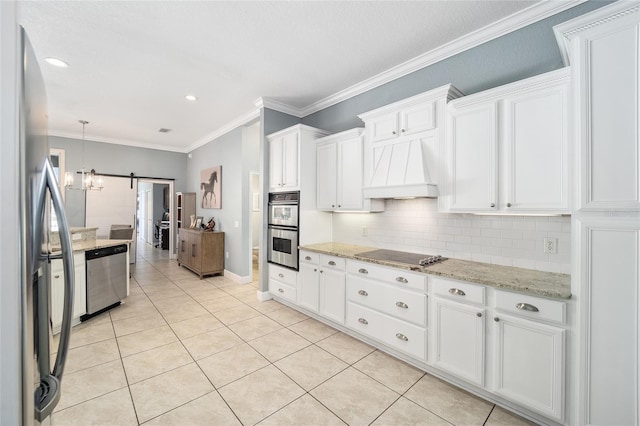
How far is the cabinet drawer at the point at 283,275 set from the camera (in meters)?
3.75

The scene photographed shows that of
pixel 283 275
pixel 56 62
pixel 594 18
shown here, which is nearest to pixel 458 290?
pixel 594 18

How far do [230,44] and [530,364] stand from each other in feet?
11.6

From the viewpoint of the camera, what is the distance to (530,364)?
70.9 inches

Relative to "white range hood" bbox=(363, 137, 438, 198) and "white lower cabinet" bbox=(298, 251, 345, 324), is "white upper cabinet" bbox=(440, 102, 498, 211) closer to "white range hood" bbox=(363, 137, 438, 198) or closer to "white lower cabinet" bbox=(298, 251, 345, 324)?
"white range hood" bbox=(363, 137, 438, 198)

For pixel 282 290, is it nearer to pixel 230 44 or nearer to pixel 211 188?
pixel 230 44

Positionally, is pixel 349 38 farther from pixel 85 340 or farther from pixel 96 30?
pixel 85 340

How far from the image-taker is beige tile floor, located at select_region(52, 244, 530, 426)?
6.29 ft

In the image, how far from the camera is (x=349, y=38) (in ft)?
8.54

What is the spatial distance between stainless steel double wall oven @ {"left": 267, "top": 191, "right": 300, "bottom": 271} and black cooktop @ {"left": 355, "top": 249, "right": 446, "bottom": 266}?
3.59 ft

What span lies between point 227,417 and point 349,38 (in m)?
3.24

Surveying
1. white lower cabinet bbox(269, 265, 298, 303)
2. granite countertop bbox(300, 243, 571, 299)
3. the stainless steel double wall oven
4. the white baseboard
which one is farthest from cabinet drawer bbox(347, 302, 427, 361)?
the white baseboard

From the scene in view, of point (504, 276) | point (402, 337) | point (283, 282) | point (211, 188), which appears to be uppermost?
point (211, 188)

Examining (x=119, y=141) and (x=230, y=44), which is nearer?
(x=230, y=44)

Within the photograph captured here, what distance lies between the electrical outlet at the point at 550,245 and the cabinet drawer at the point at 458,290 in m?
0.67
